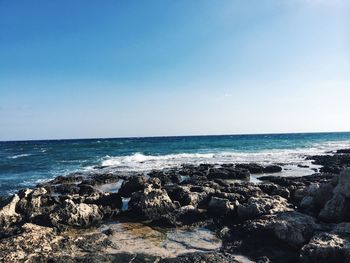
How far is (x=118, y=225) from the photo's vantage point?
12.9 metres

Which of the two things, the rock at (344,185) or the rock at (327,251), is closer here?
the rock at (327,251)

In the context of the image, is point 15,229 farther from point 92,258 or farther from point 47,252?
point 92,258

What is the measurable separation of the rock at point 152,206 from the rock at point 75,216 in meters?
1.44

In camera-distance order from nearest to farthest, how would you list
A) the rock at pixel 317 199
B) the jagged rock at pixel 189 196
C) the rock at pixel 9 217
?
the rock at pixel 9 217
the rock at pixel 317 199
the jagged rock at pixel 189 196

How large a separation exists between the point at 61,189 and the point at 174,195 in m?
9.17

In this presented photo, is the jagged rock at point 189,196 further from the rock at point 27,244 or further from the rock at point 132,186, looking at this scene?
the rock at point 27,244

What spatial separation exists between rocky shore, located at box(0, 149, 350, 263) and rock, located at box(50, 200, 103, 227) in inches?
1.3

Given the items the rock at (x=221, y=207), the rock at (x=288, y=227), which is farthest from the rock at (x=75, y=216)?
the rock at (x=288, y=227)

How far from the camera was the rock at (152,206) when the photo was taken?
44.5ft

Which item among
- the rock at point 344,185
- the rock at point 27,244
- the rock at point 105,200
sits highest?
the rock at point 344,185

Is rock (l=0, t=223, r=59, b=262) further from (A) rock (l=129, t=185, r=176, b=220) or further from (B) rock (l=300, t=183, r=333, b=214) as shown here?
(B) rock (l=300, t=183, r=333, b=214)

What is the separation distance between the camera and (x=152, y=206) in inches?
545

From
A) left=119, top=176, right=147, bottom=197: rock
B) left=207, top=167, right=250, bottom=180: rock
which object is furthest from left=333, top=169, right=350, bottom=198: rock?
left=207, top=167, right=250, bottom=180: rock

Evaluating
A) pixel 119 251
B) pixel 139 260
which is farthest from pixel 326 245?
pixel 119 251
